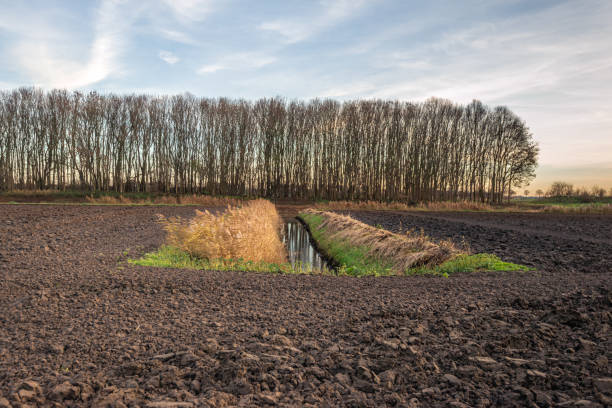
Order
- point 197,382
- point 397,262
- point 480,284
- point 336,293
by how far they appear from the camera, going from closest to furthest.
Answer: point 197,382
point 336,293
point 480,284
point 397,262

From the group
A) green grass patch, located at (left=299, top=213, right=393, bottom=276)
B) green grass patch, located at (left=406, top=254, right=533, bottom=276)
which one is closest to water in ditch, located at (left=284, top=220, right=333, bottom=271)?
green grass patch, located at (left=299, top=213, right=393, bottom=276)

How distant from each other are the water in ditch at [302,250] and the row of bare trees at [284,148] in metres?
24.4

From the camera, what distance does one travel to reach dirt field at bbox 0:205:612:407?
8.87ft

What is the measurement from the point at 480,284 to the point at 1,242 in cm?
1316

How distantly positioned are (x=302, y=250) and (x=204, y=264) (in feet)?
20.0

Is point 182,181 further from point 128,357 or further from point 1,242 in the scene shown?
point 128,357

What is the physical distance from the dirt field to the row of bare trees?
3708cm

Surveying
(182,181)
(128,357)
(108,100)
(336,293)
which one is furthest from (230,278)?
(108,100)

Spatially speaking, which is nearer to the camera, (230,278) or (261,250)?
(230,278)

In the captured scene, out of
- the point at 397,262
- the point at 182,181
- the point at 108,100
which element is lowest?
the point at 397,262

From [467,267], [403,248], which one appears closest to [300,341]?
[467,267]

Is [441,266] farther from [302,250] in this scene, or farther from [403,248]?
[302,250]

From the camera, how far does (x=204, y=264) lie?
8406mm

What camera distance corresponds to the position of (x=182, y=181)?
42.5 meters
